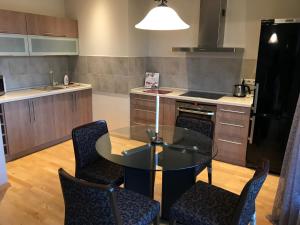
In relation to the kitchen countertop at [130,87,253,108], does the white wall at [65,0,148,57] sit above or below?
above

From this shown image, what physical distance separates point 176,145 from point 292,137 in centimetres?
95

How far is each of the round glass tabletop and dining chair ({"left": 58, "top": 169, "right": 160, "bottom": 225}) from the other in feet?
1.03

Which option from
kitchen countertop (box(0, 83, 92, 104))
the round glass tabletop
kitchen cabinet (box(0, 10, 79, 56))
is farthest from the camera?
kitchen cabinet (box(0, 10, 79, 56))

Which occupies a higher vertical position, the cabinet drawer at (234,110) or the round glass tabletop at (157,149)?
the cabinet drawer at (234,110)

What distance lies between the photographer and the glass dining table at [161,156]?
1.77 m

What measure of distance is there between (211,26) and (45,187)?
2934mm

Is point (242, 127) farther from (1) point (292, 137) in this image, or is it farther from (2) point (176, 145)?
(2) point (176, 145)

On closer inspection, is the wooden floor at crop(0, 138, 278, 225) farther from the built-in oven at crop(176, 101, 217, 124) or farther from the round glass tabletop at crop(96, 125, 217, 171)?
the built-in oven at crop(176, 101, 217, 124)

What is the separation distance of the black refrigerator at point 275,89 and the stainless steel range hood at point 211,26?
0.64 m

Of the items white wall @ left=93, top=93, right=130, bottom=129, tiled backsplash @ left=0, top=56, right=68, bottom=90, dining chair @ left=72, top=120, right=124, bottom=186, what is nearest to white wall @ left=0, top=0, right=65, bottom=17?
tiled backsplash @ left=0, top=56, right=68, bottom=90

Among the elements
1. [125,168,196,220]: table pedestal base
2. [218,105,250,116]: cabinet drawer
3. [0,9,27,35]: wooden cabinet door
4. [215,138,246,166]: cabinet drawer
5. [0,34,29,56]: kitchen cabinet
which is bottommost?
[215,138,246,166]: cabinet drawer

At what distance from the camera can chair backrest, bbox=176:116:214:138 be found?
8.25ft

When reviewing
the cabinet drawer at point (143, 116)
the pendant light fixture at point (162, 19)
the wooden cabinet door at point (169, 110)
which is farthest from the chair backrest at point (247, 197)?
the cabinet drawer at point (143, 116)

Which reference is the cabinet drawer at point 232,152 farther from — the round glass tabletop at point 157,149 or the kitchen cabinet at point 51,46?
the kitchen cabinet at point 51,46
